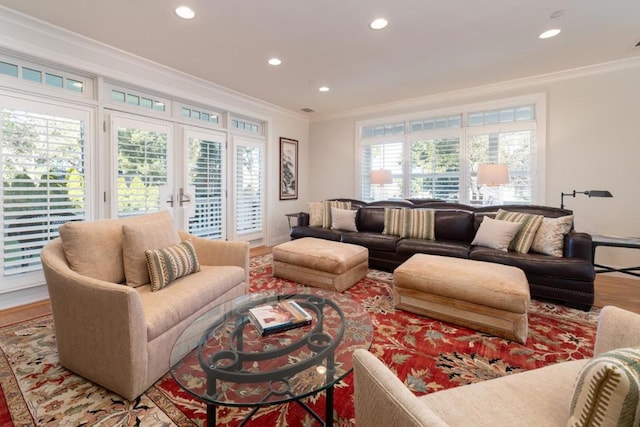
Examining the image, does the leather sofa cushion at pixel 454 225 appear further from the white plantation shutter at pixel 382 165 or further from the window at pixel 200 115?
the window at pixel 200 115

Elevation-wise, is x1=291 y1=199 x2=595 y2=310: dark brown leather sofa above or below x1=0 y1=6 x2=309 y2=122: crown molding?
below

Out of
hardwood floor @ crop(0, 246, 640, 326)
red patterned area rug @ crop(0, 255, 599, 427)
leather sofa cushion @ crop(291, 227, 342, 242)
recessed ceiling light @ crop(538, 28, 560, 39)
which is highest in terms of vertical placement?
recessed ceiling light @ crop(538, 28, 560, 39)

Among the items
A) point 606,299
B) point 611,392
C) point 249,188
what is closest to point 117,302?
point 611,392

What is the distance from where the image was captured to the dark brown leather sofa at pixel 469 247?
2.61m

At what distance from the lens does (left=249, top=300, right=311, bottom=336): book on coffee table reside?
4.83 ft

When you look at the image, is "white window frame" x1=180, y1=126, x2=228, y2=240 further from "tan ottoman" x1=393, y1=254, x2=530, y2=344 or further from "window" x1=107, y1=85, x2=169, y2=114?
"tan ottoman" x1=393, y1=254, x2=530, y2=344

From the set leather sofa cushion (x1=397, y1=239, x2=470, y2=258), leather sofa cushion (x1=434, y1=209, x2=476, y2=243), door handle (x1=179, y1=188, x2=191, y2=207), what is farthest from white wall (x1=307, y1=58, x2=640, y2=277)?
door handle (x1=179, y1=188, x2=191, y2=207)

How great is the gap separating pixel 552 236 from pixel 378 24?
2714 millimetres

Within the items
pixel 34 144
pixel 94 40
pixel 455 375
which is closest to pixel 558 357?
pixel 455 375

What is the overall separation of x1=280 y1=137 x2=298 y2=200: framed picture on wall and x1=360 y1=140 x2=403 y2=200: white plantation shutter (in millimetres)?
1408

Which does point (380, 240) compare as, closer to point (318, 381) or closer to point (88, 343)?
point (318, 381)

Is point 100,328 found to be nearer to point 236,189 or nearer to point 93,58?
point 93,58

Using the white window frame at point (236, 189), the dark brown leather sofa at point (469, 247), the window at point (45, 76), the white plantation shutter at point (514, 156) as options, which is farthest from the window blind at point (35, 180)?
the white plantation shutter at point (514, 156)

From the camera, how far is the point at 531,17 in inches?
100
